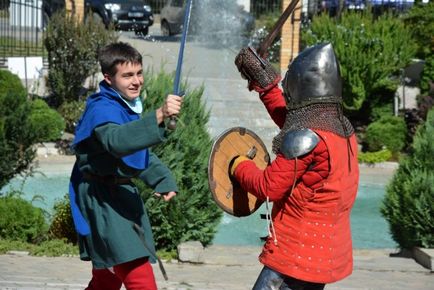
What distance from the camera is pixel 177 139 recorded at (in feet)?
23.6

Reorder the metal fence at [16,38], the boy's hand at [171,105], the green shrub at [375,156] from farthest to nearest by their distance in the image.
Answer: the metal fence at [16,38], the green shrub at [375,156], the boy's hand at [171,105]

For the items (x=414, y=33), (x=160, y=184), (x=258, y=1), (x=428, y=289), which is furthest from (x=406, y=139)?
(x=258, y=1)

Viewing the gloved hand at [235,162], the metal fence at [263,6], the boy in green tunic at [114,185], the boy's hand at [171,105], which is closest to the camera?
the boy's hand at [171,105]

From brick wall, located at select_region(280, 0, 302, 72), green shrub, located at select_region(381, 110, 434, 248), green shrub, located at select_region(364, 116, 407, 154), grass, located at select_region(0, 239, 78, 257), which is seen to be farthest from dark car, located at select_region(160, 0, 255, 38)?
grass, located at select_region(0, 239, 78, 257)

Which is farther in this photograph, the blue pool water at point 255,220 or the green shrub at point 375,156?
the green shrub at point 375,156

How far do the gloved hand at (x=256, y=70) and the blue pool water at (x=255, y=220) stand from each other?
4344mm

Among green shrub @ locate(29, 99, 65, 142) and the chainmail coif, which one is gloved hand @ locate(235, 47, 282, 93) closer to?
the chainmail coif

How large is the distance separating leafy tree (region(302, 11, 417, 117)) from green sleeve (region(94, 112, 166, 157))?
11095 millimetres

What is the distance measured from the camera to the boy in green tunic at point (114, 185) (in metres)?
4.22

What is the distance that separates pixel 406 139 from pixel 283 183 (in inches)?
412

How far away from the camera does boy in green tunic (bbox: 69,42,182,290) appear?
422 cm

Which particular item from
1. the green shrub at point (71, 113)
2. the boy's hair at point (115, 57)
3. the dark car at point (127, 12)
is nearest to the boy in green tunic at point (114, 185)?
the boy's hair at point (115, 57)

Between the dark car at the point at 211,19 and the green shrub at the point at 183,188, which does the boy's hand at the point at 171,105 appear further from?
the dark car at the point at 211,19

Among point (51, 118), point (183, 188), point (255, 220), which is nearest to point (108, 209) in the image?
point (183, 188)
